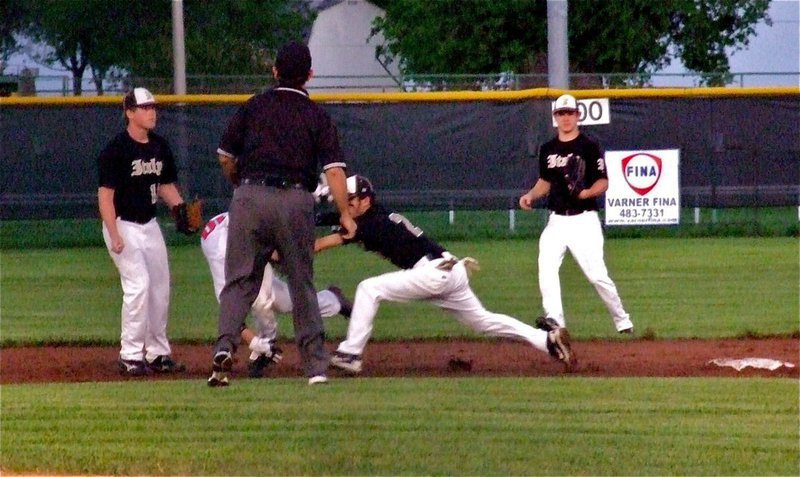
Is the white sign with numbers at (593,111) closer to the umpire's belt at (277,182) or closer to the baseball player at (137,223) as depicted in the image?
the baseball player at (137,223)

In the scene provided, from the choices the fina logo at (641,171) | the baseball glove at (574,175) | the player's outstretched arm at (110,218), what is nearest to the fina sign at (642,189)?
the fina logo at (641,171)

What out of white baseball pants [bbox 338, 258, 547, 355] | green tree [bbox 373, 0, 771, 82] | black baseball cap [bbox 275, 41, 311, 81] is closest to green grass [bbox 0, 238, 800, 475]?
white baseball pants [bbox 338, 258, 547, 355]

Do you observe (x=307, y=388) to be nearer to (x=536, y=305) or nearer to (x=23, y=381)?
(x=23, y=381)

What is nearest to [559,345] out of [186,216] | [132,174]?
[186,216]

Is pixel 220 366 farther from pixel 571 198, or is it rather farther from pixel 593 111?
pixel 593 111

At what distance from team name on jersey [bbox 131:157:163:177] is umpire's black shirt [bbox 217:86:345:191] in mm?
1577

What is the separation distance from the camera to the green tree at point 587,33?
35.8 m

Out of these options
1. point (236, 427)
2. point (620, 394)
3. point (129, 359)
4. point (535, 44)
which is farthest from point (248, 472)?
point (535, 44)

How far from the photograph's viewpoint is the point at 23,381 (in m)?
9.03

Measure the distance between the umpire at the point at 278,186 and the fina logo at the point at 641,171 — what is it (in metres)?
11.1

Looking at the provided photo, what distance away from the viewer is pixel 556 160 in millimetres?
10008

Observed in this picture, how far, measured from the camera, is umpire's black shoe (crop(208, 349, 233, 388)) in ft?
24.8

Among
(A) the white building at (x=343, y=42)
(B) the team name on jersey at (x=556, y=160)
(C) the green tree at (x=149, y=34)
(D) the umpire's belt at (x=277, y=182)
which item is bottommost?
(D) the umpire's belt at (x=277, y=182)

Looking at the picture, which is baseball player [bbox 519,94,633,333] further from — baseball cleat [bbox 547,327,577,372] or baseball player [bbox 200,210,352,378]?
baseball player [bbox 200,210,352,378]
